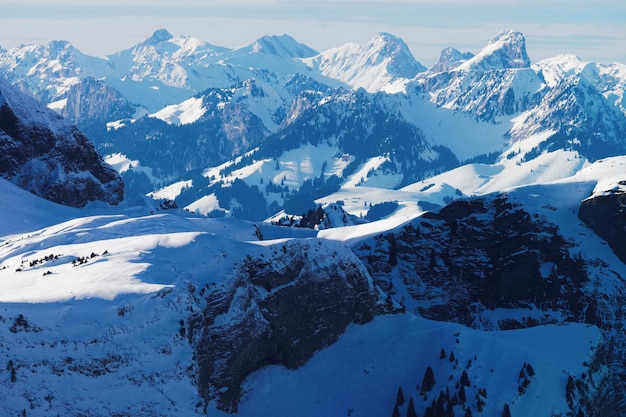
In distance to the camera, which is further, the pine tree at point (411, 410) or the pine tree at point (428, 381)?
the pine tree at point (428, 381)

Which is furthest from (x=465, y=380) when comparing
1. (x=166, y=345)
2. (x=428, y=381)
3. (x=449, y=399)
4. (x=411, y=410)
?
(x=166, y=345)

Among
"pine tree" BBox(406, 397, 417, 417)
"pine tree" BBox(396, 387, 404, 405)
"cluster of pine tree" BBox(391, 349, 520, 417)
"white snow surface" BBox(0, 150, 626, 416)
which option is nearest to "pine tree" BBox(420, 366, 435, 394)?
"cluster of pine tree" BBox(391, 349, 520, 417)

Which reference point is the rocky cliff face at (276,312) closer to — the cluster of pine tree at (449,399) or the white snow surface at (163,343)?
the white snow surface at (163,343)

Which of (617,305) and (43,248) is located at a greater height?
(43,248)

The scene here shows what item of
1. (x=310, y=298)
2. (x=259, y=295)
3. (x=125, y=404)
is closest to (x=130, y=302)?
(x=125, y=404)

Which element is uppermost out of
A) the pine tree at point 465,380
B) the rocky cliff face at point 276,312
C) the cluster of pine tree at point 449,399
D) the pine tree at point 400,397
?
the rocky cliff face at point 276,312

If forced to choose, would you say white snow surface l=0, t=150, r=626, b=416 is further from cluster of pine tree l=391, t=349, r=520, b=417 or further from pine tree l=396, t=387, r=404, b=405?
pine tree l=396, t=387, r=404, b=405

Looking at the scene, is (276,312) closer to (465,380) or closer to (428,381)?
(428,381)

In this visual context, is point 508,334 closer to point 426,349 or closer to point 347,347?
point 426,349

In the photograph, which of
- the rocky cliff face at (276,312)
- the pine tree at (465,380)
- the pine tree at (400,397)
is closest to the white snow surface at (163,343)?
the pine tree at (465,380)
